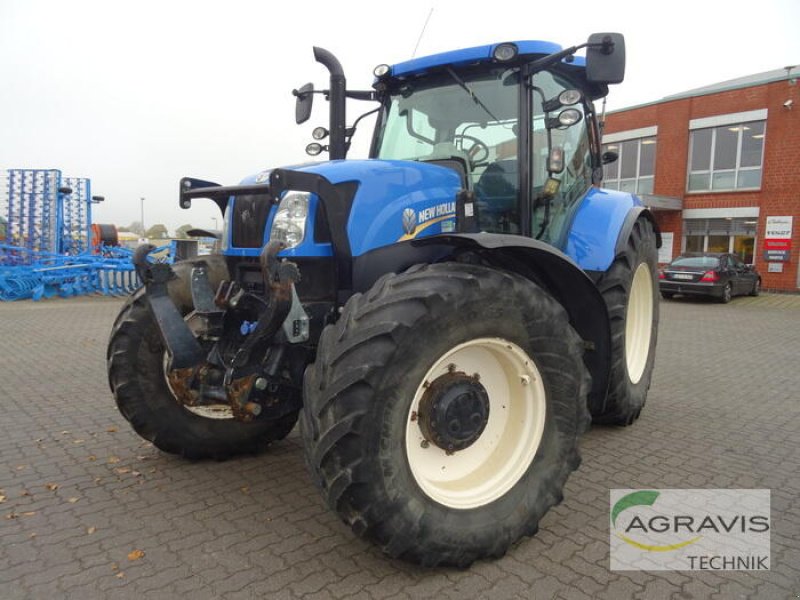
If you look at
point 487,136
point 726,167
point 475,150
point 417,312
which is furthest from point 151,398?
point 726,167

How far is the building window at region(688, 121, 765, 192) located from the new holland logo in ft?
66.4

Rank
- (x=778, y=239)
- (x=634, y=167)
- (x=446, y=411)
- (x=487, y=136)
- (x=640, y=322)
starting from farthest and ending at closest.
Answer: (x=634, y=167), (x=778, y=239), (x=640, y=322), (x=487, y=136), (x=446, y=411)

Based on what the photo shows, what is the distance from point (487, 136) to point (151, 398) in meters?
2.64

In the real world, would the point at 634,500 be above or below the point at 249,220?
below

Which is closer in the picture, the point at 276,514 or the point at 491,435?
the point at 491,435

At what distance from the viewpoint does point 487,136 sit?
Result: 12.2ft

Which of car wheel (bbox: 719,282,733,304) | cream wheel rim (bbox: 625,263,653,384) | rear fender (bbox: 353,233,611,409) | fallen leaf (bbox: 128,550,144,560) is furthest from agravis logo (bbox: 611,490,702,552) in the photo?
car wheel (bbox: 719,282,733,304)

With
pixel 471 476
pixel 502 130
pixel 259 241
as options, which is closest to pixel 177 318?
pixel 259 241

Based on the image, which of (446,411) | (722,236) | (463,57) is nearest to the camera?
(446,411)

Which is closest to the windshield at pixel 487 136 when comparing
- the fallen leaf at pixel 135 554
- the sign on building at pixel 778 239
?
the fallen leaf at pixel 135 554

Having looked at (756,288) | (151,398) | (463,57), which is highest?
(463,57)

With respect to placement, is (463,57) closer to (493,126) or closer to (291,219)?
(493,126)

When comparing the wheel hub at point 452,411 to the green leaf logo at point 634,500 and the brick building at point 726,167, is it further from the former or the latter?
the brick building at point 726,167

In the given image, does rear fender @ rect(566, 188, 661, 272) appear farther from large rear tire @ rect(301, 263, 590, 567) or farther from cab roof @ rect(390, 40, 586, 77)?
large rear tire @ rect(301, 263, 590, 567)
